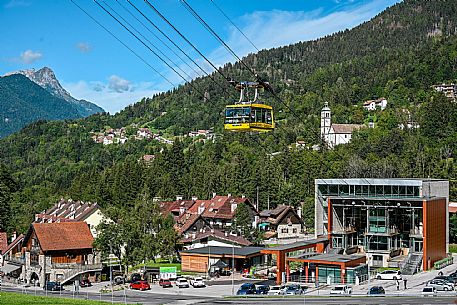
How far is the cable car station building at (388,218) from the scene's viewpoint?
6122 centimetres

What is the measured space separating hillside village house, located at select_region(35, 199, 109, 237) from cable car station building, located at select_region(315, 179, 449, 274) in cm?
2576

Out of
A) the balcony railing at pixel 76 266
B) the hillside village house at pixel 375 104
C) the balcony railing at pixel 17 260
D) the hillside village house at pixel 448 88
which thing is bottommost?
the balcony railing at pixel 76 266

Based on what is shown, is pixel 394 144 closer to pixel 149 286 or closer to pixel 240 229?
pixel 240 229

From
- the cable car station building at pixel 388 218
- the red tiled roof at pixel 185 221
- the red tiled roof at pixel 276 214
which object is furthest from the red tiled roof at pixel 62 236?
the red tiled roof at pixel 276 214

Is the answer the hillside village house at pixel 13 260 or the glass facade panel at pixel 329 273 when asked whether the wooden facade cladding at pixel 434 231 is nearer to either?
the glass facade panel at pixel 329 273

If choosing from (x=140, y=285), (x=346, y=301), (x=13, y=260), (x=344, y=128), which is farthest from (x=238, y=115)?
(x=344, y=128)

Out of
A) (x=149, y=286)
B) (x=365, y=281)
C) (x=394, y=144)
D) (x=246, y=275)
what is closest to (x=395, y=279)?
(x=365, y=281)

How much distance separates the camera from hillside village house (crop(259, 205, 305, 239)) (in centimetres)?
9519

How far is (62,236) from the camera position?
64688 mm

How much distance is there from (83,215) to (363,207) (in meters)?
37.5

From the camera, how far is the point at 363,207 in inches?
2574

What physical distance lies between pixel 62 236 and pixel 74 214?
26.0 m

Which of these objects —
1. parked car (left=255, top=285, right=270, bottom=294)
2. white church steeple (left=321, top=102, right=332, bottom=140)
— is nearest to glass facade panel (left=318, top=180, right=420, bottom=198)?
parked car (left=255, top=285, right=270, bottom=294)

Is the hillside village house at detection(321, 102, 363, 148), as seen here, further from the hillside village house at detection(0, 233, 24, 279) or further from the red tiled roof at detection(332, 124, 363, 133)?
the hillside village house at detection(0, 233, 24, 279)
